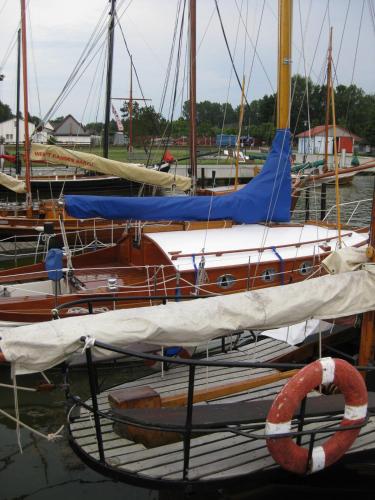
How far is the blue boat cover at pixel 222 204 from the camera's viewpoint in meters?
10.9

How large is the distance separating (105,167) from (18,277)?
5.87m

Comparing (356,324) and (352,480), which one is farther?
(356,324)

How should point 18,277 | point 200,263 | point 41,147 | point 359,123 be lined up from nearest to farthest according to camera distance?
point 200,263 < point 18,277 < point 41,147 < point 359,123

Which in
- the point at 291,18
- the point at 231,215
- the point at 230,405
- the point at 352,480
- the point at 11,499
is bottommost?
the point at 11,499

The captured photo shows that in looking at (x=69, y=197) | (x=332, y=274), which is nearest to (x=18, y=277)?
(x=69, y=197)

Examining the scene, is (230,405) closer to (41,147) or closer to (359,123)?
(41,147)

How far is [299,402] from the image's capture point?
4.67 m

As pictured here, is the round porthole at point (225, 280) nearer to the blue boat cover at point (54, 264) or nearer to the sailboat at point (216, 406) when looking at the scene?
the blue boat cover at point (54, 264)

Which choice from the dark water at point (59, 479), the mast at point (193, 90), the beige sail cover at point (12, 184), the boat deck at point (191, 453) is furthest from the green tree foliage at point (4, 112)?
the boat deck at point (191, 453)

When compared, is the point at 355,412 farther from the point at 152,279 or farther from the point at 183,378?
the point at 152,279

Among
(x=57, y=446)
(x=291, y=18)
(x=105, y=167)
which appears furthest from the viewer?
(x=105, y=167)

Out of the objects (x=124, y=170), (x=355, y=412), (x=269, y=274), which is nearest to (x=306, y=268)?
(x=269, y=274)

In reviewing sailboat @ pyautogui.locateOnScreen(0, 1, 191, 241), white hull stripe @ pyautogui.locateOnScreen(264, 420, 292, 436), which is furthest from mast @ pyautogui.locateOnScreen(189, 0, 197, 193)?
white hull stripe @ pyautogui.locateOnScreen(264, 420, 292, 436)

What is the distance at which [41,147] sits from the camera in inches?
712
